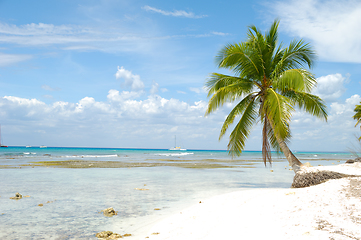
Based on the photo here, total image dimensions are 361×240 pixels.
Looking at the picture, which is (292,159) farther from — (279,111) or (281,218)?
(281,218)

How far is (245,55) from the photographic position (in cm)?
1159

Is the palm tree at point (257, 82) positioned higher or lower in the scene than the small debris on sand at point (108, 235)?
higher

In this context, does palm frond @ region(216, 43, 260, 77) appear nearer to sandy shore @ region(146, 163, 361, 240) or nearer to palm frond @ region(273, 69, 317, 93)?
palm frond @ region(273, 69, 317, 93)

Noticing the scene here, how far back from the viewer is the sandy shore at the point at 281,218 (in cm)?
455

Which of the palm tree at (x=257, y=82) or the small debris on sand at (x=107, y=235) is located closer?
the small debris on sand at (x=107, y=235)

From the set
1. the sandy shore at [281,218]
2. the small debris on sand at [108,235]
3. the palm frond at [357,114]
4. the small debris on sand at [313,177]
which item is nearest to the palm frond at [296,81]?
the small debris on sand at [313,177]

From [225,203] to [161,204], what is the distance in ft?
7.55

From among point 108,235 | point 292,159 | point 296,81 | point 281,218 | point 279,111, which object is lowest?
point 108,235

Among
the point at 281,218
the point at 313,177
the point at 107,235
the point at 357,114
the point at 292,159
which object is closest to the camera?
the point at 281,218

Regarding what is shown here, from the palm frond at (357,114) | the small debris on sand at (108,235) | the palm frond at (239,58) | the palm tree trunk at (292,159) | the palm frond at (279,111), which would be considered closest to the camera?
the small debris on sand at (108,235)

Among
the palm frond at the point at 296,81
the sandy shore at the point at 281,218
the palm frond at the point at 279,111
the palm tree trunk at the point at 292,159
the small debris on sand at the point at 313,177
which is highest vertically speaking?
the palm frond at the point at 296,81

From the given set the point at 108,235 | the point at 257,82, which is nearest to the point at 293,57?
the point at 257,82

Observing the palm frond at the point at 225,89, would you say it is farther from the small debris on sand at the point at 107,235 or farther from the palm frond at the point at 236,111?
the small debris on sand at the point at 107,235

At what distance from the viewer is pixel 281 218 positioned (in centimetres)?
530
